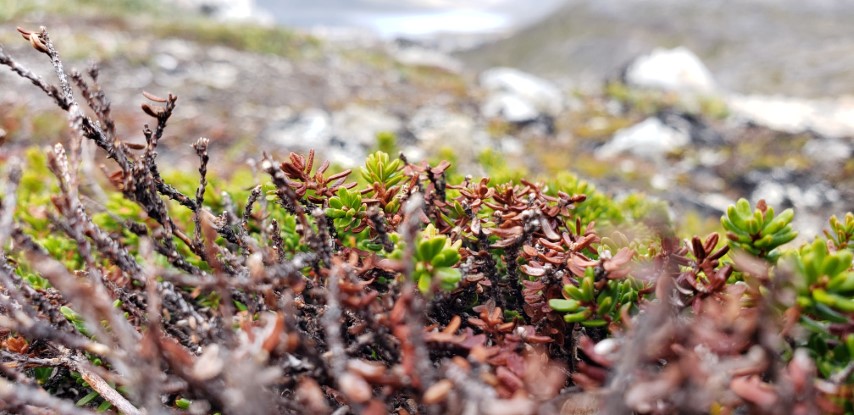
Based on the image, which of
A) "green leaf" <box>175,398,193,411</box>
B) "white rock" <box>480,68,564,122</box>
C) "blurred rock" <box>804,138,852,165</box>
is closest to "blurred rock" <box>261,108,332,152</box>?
"white rock" <box>480,68,564,122</box>

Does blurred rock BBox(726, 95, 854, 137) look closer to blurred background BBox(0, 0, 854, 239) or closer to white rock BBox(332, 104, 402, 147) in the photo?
blurred background BBox(0, 0, 854, 239)

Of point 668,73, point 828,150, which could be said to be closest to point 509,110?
point 828,150

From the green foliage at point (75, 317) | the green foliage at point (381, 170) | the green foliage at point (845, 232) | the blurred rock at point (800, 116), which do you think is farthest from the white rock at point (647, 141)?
the green foliage at point (75, 317)

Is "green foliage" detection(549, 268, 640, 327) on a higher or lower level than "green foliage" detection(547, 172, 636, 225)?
lower

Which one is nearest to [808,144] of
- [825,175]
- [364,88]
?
[825,175]

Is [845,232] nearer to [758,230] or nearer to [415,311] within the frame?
[758,230]

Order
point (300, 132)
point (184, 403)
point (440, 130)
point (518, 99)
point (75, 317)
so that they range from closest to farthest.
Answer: point (184, 403)
point (75, 317)
point (440, 130)
point (300, 132)
point (518, 99)
